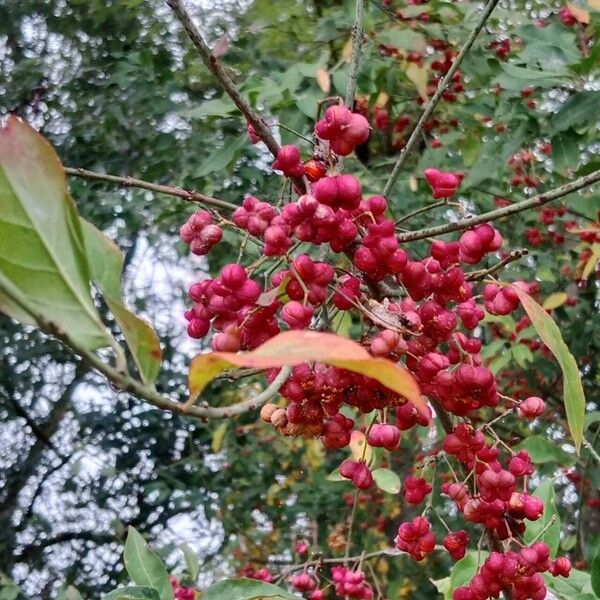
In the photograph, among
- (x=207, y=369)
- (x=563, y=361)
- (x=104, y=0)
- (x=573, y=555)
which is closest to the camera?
(x=207, y=369)

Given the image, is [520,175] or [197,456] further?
[197,456]

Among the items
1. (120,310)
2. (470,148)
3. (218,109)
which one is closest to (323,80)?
(218,109)

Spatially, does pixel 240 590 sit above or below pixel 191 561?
above

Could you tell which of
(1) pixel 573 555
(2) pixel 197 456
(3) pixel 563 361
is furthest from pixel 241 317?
(2) pixel 197 456

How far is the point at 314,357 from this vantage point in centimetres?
30

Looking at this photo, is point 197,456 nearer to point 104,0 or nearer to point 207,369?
point 104,0

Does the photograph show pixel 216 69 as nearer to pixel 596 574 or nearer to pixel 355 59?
pixel 355 59

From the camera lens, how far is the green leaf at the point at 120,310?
392 mm

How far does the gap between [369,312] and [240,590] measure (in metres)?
0.30

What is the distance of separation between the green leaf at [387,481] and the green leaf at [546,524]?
10.6 inches

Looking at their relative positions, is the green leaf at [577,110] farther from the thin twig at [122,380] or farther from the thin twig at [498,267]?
the thin twig at [122,380]

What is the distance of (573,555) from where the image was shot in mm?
2703

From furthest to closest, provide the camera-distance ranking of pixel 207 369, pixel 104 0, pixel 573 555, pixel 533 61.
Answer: pixel 104 0 → pixel 573 555 → pixel 533 61 → pixel 207 369

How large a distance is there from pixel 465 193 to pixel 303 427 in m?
1.57
